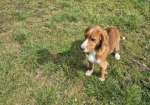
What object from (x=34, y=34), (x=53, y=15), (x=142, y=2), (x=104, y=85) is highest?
(x=142, y=2)

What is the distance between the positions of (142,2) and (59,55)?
4.20 m

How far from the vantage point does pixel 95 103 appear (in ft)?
8.77

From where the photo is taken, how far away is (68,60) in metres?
3.42

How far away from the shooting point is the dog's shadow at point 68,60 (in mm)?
3193

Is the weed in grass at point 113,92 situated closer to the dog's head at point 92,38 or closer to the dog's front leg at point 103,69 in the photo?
the dog's front leg at point 103,69

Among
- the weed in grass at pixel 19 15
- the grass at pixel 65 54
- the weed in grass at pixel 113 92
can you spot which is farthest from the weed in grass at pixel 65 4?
the weed in grass at pixel 113 92

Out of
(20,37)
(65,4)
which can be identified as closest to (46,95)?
(20,37)

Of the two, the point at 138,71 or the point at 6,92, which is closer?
the point at 6,92

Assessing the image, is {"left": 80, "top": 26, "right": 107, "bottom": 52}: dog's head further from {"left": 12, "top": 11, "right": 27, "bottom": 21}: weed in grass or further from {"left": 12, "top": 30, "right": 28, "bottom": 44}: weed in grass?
{"left": 12, "top": 11, "right": 27, "bottom": 21}: weed in grass

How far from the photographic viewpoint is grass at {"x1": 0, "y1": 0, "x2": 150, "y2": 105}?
277cm

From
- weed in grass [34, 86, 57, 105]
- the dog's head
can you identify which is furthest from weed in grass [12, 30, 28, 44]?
the dog's head

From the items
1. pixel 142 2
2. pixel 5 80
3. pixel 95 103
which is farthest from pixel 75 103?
pixel 142 2

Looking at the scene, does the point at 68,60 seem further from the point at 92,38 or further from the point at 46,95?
the point at 92,38

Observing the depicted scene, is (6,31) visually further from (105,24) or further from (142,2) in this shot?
(142,2)
